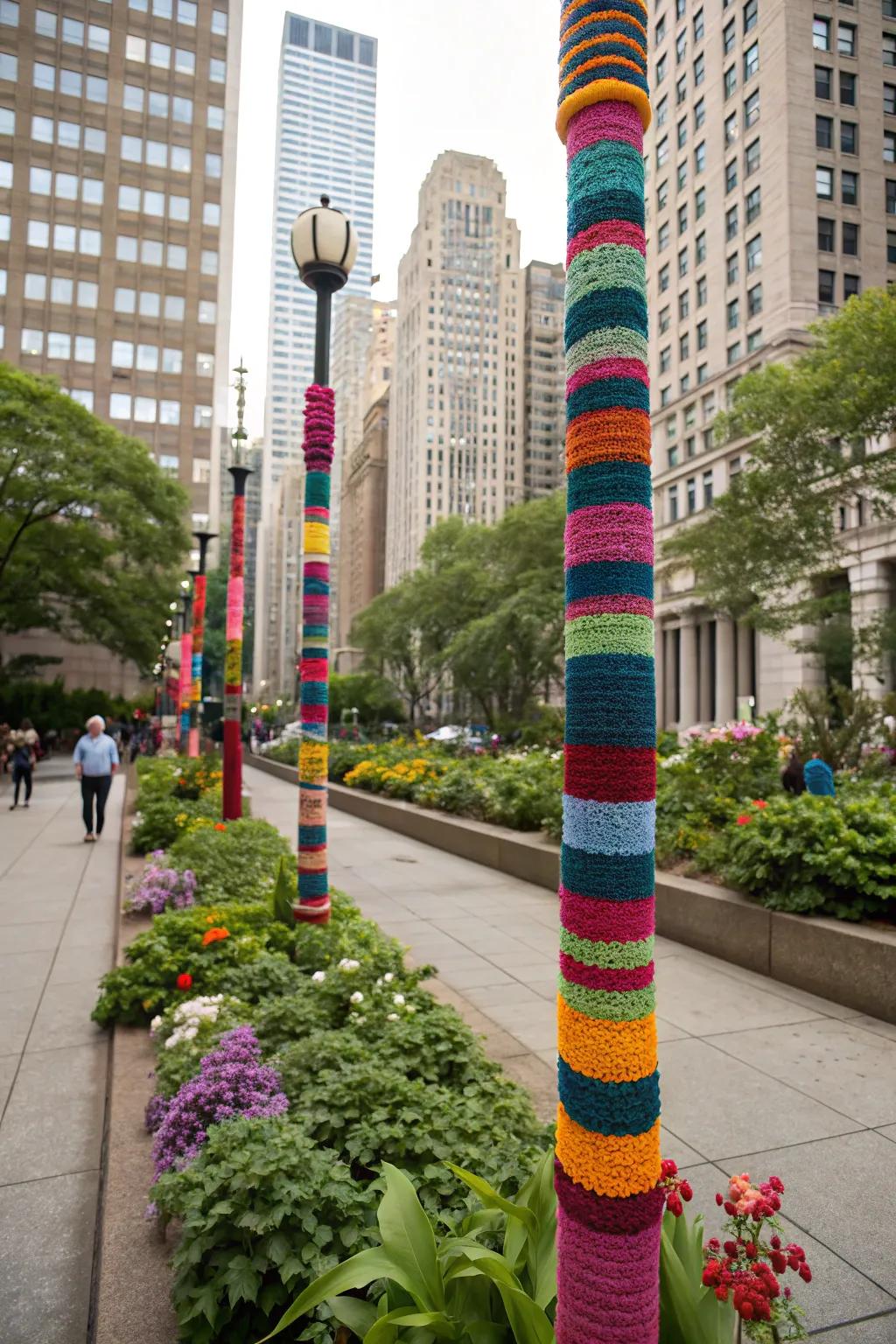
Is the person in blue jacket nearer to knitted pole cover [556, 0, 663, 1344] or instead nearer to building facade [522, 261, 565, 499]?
knitted pole cover [556, 0, 663, 1344]

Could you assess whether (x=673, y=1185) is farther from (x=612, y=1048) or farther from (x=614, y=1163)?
(x=612, y=1048)

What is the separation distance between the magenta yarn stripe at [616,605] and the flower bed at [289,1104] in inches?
76.5

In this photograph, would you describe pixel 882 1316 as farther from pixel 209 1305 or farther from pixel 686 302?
pixel 686 302

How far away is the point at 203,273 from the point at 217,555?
158 feet

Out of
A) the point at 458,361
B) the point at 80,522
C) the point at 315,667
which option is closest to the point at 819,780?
the point at 315,667

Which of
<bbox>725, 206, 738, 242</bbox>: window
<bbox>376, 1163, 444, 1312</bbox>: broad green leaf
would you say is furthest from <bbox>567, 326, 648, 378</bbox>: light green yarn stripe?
<bbox>725, 206, 738, 242</bbox>: window

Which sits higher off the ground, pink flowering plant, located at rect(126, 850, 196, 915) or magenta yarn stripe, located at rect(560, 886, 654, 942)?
magenta yarn stripe, located at rect(560, 886, 654, 942)

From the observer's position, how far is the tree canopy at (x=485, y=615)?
107ft

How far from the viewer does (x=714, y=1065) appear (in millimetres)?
4484

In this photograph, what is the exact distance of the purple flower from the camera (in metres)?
3.10

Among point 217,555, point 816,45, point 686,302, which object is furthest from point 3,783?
point 217,555

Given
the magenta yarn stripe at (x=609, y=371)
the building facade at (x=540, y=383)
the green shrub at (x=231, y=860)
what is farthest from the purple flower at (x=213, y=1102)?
the building facade at (x=540, y=383)

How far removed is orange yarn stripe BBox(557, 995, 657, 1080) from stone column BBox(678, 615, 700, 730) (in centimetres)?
5256

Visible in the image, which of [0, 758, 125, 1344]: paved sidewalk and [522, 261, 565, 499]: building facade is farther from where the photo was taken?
[522, 261, 565, 499]: building facade
